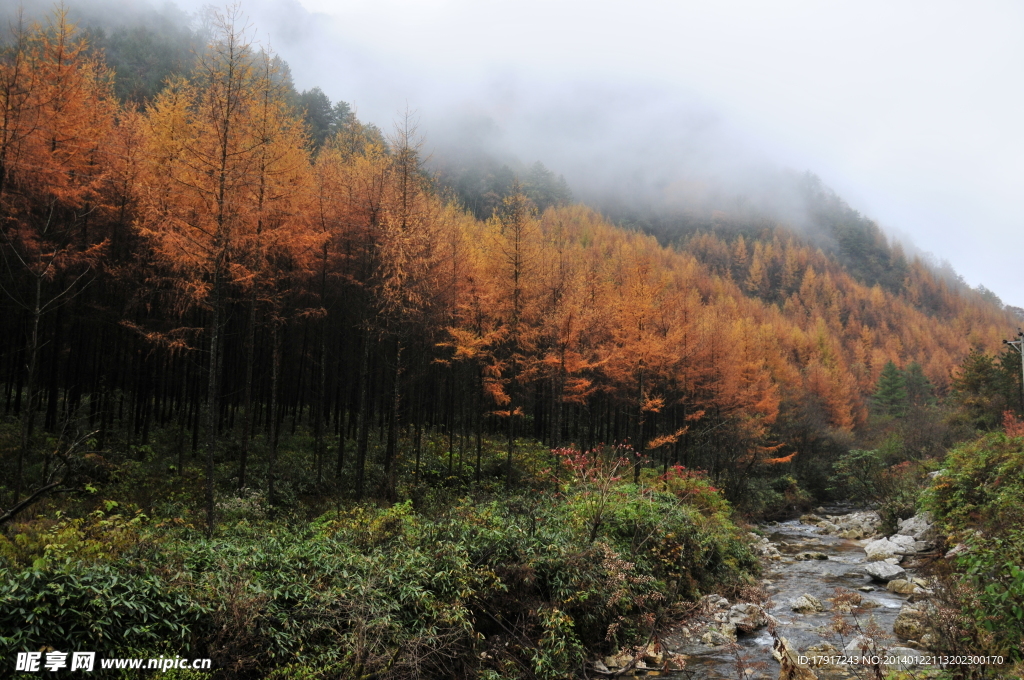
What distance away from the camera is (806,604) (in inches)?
471

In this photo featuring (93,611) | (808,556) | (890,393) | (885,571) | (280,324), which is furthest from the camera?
(890,393)

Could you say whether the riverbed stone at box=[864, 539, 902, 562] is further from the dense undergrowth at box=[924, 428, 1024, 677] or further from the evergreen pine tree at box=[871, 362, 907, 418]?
the evergreen pine tree at box=[871, 362, 907, 418]

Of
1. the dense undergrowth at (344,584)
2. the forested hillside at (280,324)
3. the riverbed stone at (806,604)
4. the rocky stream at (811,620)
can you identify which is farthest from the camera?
the riverbed stone at (806,604)

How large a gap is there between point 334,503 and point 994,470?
16.6 metres

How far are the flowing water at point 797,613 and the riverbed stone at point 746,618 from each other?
0.51 ft

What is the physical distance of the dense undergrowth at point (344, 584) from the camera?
17.8 ft

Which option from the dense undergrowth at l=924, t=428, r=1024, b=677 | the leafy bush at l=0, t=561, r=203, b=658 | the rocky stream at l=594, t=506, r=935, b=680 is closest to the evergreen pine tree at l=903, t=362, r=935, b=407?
the rocky stream at l=594, t=506, r=935, b=680

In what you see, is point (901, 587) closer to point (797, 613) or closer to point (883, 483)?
point (797, 613)

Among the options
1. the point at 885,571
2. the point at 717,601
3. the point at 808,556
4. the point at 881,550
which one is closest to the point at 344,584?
the point at 717,601

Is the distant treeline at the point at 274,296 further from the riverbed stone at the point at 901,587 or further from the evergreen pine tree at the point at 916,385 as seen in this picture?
the evergreen pine tree at the point at 916,385

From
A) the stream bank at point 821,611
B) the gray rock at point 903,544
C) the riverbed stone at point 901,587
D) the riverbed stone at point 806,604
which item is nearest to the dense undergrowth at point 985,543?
the stream bank at point 821,611

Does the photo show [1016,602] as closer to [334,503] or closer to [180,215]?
[334,503]

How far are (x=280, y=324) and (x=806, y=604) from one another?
1666 centimetres

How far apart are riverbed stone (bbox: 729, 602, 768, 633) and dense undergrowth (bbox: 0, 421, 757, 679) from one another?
1.07m
